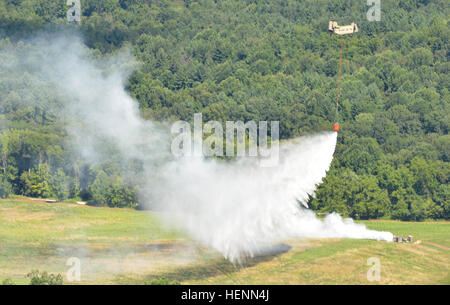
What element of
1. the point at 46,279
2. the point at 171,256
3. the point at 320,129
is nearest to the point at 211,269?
the point at 171,256

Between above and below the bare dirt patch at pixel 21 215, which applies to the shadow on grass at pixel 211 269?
below

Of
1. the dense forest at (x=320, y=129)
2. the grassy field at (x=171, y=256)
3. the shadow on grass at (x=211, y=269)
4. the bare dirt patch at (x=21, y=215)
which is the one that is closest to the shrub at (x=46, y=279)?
the grassy field at (x=171, y=256)

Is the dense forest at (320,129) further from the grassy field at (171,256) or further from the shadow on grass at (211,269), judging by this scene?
the shadow on grass at (211,269)

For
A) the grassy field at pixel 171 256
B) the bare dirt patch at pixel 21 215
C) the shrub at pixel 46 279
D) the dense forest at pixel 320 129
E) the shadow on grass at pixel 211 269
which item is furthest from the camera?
the dense forest at pixel 320 129

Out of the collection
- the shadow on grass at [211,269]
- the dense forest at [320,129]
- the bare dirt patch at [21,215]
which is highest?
the dense forest at [320,129]

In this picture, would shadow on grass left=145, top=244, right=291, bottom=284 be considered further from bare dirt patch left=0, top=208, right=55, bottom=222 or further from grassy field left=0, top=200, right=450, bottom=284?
bare dirt patch left=0, top=208, right=55, bottom=222

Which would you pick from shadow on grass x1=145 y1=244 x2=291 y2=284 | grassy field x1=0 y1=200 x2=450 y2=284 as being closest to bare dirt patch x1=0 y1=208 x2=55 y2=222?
grassy field x1=0 y1=200 x2=450 y2=284

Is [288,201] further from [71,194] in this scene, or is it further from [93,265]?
[71,194]
